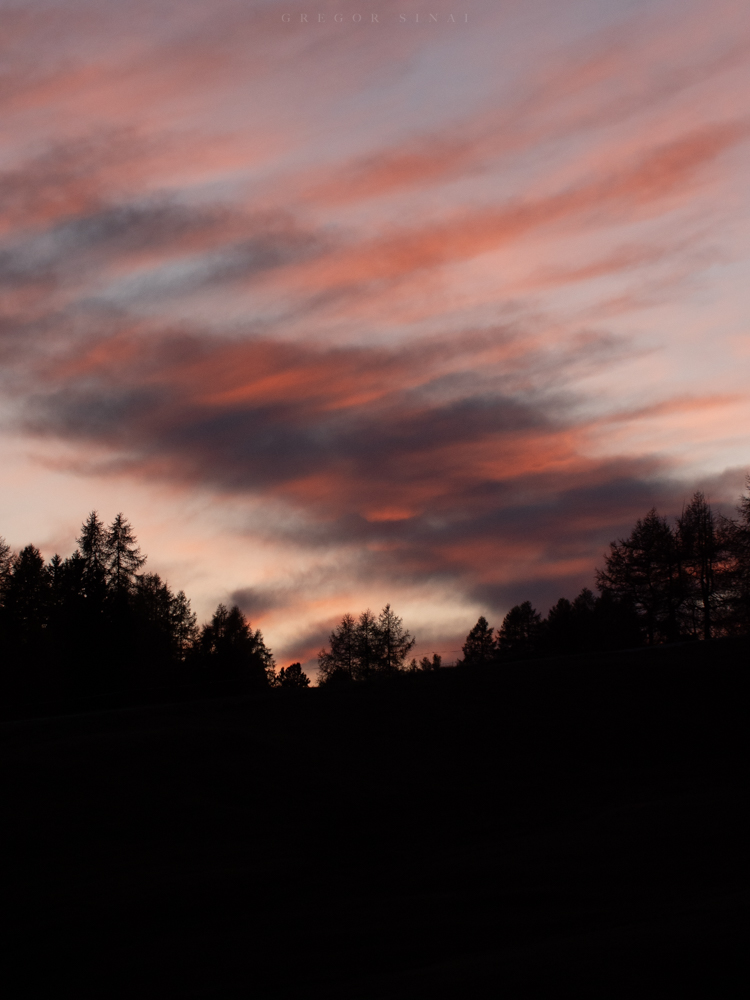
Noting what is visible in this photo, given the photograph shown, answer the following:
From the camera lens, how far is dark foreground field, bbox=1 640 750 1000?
1049 cm

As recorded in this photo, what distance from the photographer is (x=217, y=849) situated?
17.8 metres

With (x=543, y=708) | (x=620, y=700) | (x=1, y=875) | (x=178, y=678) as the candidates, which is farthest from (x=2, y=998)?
(x=178, y=678)

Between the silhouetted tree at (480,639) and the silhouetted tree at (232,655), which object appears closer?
the silhouetted tree at (232,655)

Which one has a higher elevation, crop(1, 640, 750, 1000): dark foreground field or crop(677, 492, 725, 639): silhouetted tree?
crop(677, 492, 725, 639): silhouetted tree

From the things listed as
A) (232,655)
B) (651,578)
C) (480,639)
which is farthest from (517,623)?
(232,655)

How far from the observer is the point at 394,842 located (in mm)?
18750

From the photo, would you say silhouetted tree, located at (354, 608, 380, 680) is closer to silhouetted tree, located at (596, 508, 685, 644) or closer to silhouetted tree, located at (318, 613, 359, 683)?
silhouetted tree, located at (318, 613, 359, 683)

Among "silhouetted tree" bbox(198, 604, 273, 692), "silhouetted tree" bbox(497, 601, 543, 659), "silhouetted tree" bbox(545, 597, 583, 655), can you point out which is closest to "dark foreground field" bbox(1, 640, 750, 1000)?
"silhouetted tree" bbox(198, 604, 273, 692)

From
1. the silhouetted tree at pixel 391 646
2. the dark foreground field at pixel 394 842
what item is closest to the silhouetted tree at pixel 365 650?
the silhouetted tree at pixel 391 646

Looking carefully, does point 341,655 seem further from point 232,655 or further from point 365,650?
point 232,655

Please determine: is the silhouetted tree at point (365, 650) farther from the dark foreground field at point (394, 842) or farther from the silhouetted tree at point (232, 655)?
the dark foreground field at point (394, 842)

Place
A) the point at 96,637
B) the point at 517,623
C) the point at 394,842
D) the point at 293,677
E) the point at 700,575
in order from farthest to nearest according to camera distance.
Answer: the point at 517,623 → the point at 293,677 → the point at 700,575 → the point at 96,637 → the point at 394,842

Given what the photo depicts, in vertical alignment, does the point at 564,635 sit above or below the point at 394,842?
above

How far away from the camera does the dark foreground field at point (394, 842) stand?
10.5m
